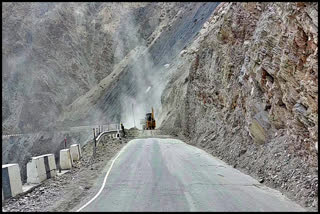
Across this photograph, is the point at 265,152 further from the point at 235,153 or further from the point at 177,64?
the point at 177,64

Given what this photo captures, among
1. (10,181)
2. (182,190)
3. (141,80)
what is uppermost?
(141,80)

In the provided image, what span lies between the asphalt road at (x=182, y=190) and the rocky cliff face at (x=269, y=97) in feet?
2.99

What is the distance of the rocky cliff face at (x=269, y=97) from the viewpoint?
9.41 meters

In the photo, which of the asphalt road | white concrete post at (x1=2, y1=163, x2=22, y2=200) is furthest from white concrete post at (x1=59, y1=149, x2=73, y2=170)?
white concrete post at (x1=2, y1=163, x2=22, y2=200)

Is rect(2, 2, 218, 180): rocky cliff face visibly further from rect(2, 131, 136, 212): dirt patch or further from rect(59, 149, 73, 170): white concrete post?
rect(2, 131, 136, 212): dirt patch

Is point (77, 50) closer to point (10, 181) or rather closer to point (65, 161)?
point (65, 161)

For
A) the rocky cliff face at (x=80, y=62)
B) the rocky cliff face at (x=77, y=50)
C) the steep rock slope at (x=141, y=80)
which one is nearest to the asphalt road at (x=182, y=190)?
the rocky cliff face at (x=80, y=62)

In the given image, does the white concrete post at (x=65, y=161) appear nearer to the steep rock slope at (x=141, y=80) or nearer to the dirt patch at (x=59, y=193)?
the dirt patch at (x=59, y=193)

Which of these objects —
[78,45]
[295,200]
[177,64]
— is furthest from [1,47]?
[295,200]

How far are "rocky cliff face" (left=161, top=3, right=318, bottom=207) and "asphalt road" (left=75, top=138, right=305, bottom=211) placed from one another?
0.91 m

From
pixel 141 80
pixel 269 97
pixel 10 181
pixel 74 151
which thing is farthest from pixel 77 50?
pixel 10 181

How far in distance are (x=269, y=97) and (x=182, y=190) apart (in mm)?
5939

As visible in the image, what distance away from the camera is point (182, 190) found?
374 inches

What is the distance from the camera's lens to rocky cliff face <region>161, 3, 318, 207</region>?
30.9ft
